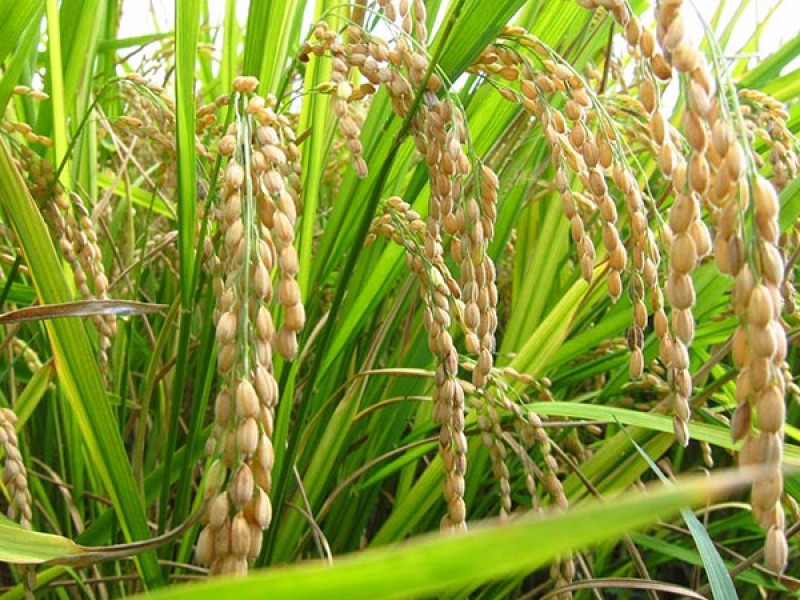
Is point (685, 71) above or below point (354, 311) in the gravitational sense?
above

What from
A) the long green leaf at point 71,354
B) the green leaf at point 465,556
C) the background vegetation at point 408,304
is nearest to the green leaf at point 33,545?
the background vegetation at point 408,304

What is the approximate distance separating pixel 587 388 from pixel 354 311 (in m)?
0.89

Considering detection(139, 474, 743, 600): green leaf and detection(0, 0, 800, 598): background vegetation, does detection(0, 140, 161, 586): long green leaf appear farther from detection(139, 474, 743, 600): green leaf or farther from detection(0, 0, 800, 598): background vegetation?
detection(139, 474, 743, 600): green leaf

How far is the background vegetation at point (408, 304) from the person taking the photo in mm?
516

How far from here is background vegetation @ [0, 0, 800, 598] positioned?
52 centimetres

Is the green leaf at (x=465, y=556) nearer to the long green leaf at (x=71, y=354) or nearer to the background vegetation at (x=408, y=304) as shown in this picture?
the background vegetation at (x=408, y=304)

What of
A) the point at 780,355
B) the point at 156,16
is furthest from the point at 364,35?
the point at 156,16

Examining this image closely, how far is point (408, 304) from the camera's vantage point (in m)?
1.50

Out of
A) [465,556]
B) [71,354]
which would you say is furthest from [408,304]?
[465,556]

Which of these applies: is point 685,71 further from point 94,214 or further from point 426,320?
point 94,214

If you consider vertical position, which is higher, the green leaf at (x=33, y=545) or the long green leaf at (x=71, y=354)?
the long green leaf at (x=71, y=354)

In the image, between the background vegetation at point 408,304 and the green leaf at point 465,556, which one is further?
the background vegetation at point 408,304

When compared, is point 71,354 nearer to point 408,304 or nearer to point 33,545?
point 33,545

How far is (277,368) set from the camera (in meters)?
1.20
